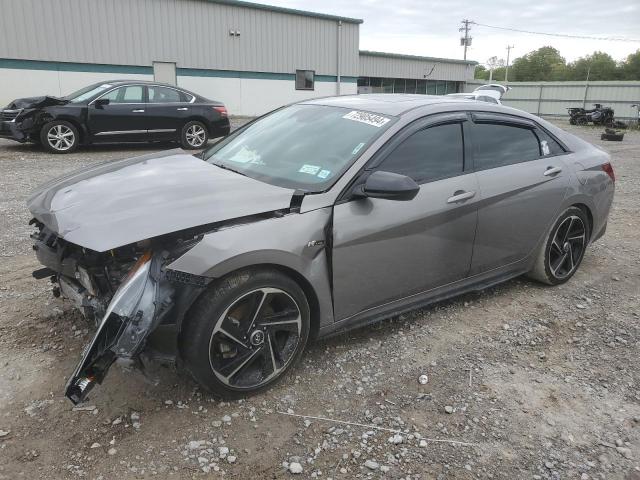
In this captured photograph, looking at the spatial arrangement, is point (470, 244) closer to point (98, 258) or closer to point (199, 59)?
point (98, 258)

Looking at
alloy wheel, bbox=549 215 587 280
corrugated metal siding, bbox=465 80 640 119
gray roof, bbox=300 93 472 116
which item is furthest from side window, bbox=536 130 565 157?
corrugated metal siding, bbox=465 80 640 119

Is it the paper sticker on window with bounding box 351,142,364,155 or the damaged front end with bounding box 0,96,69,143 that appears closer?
the paper sticker on window with bounding box 351,142,364,155

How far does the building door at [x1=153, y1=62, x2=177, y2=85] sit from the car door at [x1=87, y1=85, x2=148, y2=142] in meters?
10.6

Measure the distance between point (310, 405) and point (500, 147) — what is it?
7.69 ft

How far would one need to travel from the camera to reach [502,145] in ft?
12.5

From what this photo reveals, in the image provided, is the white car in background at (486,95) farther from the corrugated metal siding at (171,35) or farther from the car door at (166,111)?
the corrugated metal siding at (171,35)

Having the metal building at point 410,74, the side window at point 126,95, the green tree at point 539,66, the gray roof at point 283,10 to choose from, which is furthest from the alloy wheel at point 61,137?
the green tree at point 539,66

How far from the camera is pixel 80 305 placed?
2.72 m

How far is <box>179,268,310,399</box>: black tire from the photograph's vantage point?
2.48m

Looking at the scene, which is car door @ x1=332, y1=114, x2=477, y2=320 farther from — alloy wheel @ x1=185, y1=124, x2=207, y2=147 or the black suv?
alloy wheel @ x1=185, y1=124, x2=207, y2=147

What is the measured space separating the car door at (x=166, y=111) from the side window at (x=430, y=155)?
29.1ft

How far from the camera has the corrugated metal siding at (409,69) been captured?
32156 millimetres

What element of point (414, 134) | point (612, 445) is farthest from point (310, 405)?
point (414, 134)

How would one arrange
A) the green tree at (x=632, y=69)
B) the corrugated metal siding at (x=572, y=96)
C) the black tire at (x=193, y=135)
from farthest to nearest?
the green tree at (x=632, y=69) → the corrugated metal siding at (x=572, y=96) → the black tire at (x=193, y=135)
